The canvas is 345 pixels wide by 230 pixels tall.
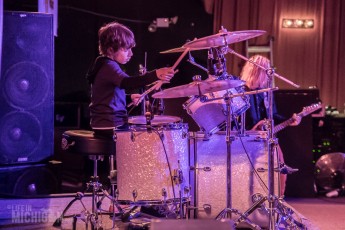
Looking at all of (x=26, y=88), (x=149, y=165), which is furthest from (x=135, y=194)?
(x=26, y=88)

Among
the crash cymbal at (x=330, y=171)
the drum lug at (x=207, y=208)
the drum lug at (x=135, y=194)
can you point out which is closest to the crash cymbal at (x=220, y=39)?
the drum lug at (x=135, y=194)

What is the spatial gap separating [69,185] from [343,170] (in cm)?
305

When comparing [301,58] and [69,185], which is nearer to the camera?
[69,185]

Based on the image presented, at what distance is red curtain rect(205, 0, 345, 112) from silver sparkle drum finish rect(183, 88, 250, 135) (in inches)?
125

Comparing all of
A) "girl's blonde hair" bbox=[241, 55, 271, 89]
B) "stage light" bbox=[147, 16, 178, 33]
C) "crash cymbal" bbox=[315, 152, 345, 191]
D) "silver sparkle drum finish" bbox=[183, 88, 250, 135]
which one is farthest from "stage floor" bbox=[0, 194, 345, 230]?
"stage light" bbox=[147, 16, 178, 33]

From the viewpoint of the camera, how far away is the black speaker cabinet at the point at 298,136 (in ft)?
19.1

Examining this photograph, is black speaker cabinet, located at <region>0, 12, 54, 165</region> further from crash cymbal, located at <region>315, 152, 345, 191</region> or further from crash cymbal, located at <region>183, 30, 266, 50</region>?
crash cymbal, located at <region>315, 152, 345, 191</region>

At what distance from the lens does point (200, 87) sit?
3725 mm

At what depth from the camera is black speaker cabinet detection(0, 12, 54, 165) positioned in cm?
490

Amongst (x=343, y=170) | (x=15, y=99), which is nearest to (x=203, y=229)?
(x=15, y=99)

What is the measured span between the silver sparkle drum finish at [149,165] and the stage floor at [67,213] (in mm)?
507

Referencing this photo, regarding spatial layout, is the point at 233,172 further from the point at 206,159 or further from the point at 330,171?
the point at 330,171

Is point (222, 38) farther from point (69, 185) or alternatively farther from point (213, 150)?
point (69, 185)

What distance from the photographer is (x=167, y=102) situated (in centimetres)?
540
